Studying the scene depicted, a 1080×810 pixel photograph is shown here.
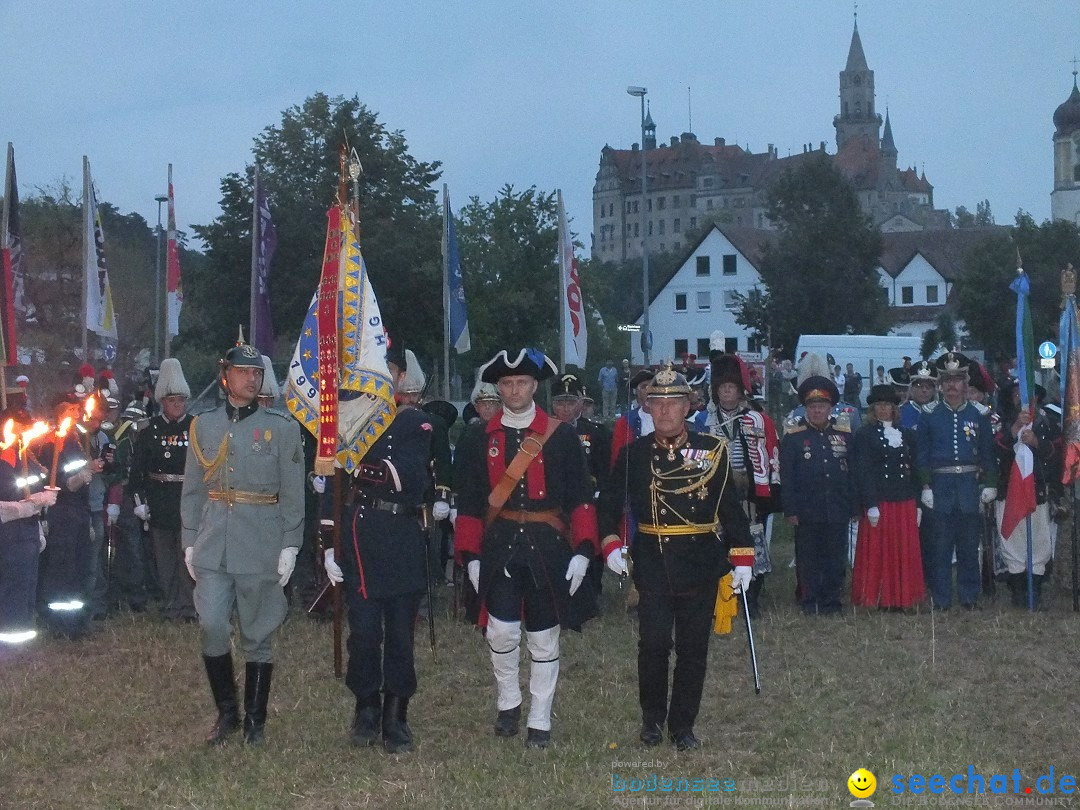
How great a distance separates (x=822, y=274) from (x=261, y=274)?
45.4 meters

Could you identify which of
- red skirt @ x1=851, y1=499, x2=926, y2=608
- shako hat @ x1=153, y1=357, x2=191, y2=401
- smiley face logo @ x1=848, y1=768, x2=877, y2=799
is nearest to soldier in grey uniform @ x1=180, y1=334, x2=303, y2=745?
smiley face logo @ x1=848, y1=768, x2=877, y2=799

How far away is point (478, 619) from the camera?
719 centimetres

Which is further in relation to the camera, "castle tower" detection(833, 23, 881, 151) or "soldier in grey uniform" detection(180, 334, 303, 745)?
"castle tower" detection(833, 23, 881, 151)

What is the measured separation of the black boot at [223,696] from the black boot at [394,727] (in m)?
0.83

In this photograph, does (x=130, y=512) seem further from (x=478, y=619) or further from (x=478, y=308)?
(x=478, y=308)

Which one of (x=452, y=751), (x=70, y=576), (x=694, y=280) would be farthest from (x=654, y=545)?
(x=694, y=280)

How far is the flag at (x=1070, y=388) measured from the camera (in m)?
11.2

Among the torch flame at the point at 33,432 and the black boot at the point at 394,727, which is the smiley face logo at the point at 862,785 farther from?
the torch flame at the point at 33,432

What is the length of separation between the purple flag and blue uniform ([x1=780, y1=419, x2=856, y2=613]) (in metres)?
6.61

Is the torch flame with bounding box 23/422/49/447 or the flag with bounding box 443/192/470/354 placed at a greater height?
the flag with bounding box 443/192/470/354

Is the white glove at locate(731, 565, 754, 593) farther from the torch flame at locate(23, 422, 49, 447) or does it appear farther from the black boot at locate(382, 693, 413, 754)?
the torch flame at locate(23, 422, 49, 447)

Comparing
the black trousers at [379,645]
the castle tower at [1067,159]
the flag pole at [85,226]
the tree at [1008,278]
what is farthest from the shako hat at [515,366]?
the castle tower at [1067,159]

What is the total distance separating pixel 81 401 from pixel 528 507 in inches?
203

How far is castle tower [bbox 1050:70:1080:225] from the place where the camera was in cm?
10638
